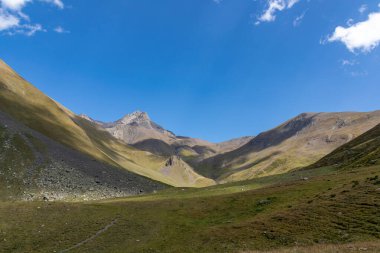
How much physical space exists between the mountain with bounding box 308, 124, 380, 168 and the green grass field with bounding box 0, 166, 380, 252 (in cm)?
1726

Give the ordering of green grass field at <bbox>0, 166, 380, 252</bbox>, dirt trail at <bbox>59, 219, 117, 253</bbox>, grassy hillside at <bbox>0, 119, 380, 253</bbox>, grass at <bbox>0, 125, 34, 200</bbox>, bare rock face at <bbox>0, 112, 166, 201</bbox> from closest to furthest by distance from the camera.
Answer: grassy hillside at <bbox>0, 119, 380, 253</bbox> < green grass field at <bbox>0, 166, 380, 252</bbox> < dirt trail at <bbox>59, 219, 117, 253</bbox> < grass at <bbox>0, 125, 34, 200</bbox> < bare rock face at <bbox>0, 112, 166, 201</bbox>

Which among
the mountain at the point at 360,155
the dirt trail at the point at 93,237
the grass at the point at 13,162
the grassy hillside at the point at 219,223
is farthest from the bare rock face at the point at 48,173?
the mountain at the point at 360,155

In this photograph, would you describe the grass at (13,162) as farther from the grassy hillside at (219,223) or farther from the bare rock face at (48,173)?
the grassy hillside at (219,223)

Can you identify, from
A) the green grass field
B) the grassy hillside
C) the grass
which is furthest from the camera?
the grass

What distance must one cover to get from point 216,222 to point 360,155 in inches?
1899

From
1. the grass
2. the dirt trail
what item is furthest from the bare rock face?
the dirt trail

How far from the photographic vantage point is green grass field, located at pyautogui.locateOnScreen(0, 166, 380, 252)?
124 ft

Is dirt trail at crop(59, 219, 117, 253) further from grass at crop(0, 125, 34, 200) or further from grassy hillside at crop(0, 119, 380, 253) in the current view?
grass at crop(0, 125, 34, 200)

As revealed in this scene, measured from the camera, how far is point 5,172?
101750 millimetres

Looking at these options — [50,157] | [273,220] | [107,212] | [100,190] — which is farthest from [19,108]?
[273,220]

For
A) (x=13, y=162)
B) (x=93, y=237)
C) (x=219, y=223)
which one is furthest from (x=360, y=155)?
(x=13, y=162)

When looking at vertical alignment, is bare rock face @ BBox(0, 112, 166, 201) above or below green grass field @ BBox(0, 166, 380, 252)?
above

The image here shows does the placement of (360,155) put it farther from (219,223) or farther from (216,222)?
(219,223)

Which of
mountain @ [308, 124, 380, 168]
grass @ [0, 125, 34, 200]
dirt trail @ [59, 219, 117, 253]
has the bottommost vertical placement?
dirt trail @ [59, 219, 117, 253]
